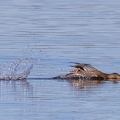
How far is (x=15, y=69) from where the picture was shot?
17.4m

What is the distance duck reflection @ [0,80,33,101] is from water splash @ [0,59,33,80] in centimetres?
33

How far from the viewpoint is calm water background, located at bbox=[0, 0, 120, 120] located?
13.6m

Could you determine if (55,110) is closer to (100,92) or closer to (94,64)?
(100,92)

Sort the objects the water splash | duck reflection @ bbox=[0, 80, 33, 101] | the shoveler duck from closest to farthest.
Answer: duck reflection @ bbox=[0, 80, 33, 101]
the water splash
the shoveler duck

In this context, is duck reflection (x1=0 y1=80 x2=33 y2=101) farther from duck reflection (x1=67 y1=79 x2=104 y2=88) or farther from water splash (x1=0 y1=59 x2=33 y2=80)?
duck reflection (x1=67 y1=79 x2=104 y2=88)

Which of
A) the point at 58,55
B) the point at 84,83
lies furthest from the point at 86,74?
the point at 58,55

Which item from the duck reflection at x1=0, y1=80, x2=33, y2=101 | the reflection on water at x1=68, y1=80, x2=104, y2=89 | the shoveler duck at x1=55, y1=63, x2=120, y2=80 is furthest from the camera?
the shoveler duck at x1=55, y1=63, x2=120, y2=80

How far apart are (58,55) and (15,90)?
4.48 m

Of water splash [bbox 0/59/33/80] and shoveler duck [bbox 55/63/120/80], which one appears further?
shoveler duck [bbox 55/63/120/80]

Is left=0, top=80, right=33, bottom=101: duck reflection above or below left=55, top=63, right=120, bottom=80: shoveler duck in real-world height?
below

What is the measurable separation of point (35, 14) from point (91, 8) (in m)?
4.89

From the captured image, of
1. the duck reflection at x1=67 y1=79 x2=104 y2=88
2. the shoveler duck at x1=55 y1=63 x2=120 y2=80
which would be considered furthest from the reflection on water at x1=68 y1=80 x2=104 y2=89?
the shoveler duck at x1=55 y1=63 x2=120 y2=80

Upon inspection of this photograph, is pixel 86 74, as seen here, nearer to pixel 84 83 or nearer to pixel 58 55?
pixel 84 83

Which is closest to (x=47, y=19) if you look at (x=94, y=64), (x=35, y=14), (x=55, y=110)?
(x=35, y=14)
